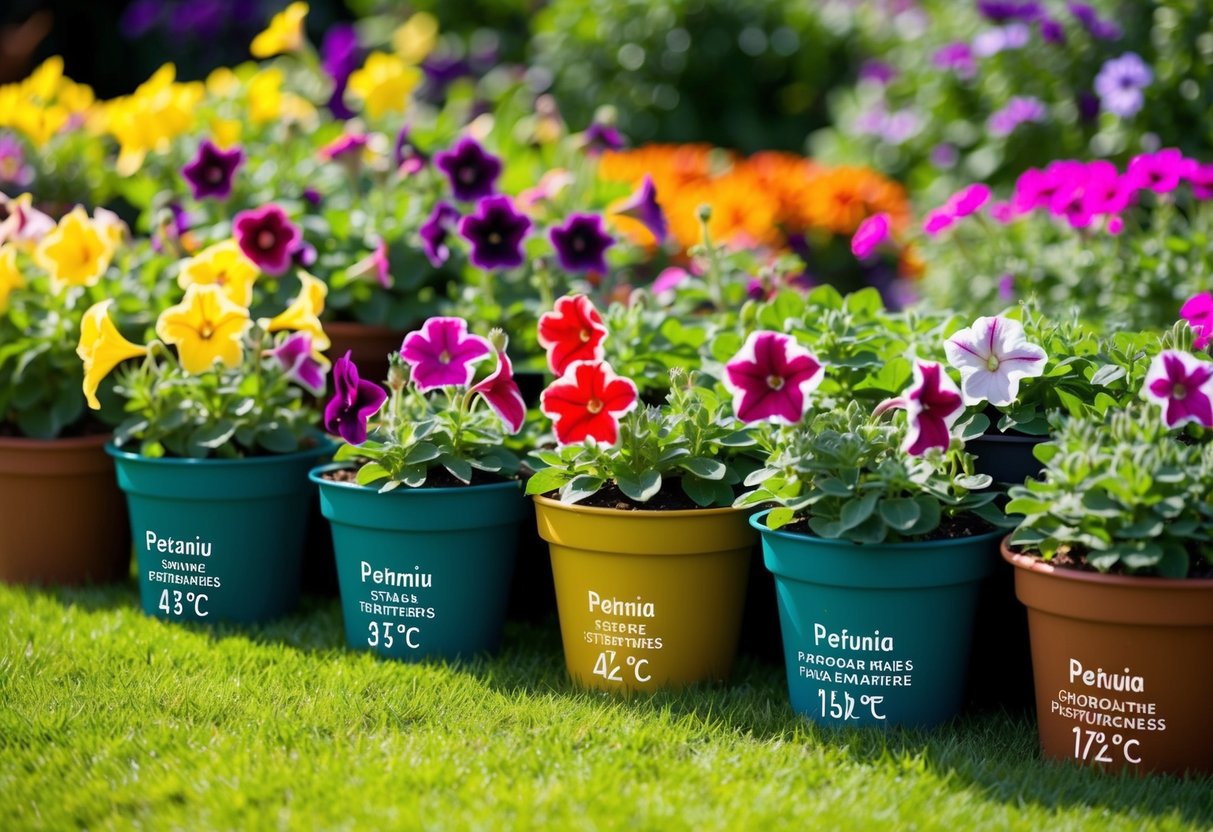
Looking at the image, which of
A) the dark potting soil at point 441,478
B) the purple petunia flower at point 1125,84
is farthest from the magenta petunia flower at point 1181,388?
the purple petunia flower at point 1125,84

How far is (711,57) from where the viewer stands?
693 centimetres

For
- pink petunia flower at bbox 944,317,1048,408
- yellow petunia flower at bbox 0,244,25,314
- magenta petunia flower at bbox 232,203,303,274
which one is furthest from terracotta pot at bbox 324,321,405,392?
pink petunia flower at bbox 944,317,1048,408

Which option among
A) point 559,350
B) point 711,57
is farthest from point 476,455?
point 711,57

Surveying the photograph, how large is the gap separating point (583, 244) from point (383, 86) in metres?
1.41

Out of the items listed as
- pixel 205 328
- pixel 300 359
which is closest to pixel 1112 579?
pixel 300 359

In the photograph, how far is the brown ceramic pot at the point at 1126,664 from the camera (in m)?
2.25

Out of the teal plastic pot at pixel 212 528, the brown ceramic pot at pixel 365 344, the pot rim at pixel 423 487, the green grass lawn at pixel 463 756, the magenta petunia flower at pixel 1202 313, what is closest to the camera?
the green grass lawn at pixel 463 756

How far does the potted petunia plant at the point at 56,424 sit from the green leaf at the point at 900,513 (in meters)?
1.96

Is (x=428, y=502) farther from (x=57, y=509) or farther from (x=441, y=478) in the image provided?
(x=57, y=509)

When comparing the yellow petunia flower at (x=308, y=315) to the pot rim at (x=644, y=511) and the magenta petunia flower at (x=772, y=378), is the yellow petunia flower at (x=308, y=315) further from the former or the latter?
the magenta petunia flower at (x=772, y=378)

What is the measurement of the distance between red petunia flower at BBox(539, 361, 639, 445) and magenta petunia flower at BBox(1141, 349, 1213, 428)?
91cm

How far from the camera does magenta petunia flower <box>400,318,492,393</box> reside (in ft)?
9.17

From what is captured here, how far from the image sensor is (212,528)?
10.4 feet

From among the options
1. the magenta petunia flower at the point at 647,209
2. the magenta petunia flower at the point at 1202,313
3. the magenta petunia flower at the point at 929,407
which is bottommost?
the magenta petunia flower at the point at 929,407
